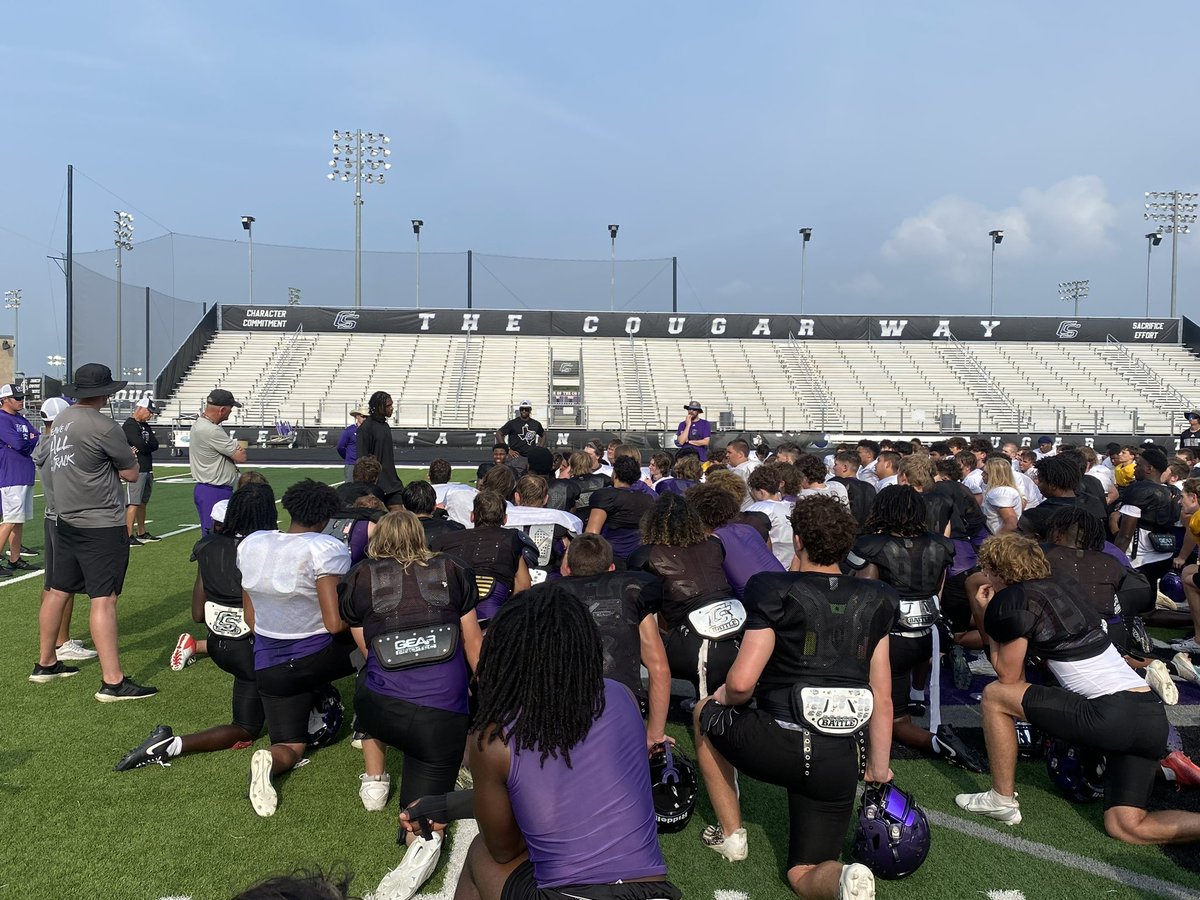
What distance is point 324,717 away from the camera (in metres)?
4.81

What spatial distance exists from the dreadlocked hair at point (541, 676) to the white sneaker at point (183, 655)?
196 inches

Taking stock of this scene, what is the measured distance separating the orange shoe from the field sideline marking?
931 mm

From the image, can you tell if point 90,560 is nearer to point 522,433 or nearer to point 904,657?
point 904,657

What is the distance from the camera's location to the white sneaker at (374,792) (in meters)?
4.05

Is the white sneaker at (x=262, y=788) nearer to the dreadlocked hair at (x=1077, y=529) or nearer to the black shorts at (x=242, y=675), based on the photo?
the black shorts at (x=242, y=675)

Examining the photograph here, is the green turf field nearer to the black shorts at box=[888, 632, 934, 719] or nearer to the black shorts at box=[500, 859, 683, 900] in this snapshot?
the black shorts at box=[888, 632, 934, 719]

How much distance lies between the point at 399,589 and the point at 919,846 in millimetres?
2339

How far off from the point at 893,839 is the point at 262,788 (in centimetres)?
279

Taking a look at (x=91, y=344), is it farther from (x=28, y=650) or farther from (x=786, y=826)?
(x=786, y=826)

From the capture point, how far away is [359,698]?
375 centimetres

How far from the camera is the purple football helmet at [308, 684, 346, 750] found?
187 inches

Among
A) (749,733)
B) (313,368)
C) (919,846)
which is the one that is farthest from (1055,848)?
(313,368)

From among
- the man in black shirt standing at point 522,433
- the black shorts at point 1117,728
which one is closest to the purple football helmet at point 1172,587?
the black shorts at point 1117,728

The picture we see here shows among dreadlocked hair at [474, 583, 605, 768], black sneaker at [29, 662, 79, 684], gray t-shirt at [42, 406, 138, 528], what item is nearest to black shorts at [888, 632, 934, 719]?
dreadlocked hair at [474, 583, 605, 768]
